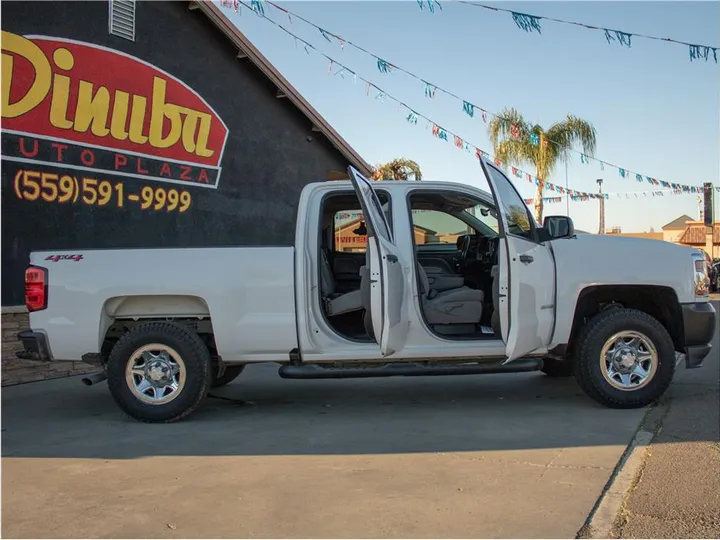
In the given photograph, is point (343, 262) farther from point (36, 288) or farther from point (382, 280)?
A: point (36, 288)

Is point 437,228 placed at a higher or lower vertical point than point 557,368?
higher

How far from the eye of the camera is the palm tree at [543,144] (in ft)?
78.8

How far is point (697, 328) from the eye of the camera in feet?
19.7

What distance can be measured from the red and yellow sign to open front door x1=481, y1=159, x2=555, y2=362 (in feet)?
18.9

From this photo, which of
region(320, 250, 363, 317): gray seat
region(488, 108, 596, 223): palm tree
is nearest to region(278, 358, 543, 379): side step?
region(320, 250, 363, 317): gray seat

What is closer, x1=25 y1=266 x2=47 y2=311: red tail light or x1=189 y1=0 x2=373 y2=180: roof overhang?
x1=25 y1=266 x2=47 y2=311: red tail light

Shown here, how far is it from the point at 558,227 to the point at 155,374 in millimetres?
3676

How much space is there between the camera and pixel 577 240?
6141mm

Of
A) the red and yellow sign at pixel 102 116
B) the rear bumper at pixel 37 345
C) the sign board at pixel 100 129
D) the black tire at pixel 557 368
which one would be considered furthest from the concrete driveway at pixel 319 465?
the red and yellow sign at pixel 102 116

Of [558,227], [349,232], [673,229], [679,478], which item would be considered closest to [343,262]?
[349,232]

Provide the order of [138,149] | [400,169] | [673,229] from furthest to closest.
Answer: [673,229] → [400,169] → [138,149]

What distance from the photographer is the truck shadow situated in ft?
16.6

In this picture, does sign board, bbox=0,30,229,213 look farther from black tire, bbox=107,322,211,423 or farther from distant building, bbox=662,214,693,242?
distant building, bbox=662,214,693,242

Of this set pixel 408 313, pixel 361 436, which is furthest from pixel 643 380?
pixel 361 436
